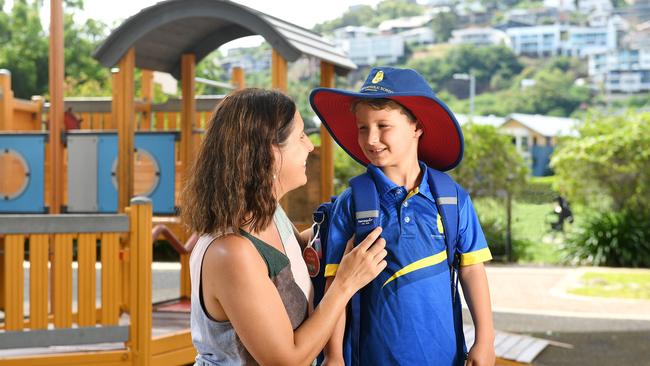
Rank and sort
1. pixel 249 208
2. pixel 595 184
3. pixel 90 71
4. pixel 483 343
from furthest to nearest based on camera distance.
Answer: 1. pixel 90 71
2. pixel 595 184
3. pixel 483 343
4. pixel 249 208

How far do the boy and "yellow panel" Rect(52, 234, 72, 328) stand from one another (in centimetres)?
276

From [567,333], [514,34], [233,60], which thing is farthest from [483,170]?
[514,34]

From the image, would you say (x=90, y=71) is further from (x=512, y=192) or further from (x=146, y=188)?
(x=146, y=188)

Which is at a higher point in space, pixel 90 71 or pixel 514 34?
pixel 514 34

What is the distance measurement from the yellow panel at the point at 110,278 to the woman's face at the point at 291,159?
3052 mm

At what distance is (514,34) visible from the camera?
138000mm

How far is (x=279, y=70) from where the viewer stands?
6449mm

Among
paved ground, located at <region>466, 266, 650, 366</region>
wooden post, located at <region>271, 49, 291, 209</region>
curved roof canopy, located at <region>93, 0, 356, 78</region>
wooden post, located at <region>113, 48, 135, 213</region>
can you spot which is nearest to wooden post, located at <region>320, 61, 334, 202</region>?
curved roof canopy, located at <region>93, 0, 356, 78</region>

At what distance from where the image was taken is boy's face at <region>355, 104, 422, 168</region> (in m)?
2.29

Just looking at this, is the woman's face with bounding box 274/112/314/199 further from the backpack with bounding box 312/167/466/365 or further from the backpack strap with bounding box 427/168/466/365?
the backpack strap with bounding box 427/168/466/365

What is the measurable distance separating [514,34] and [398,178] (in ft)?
460

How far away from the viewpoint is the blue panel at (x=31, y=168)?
7203 millimetres

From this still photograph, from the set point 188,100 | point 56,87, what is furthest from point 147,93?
point 56,87

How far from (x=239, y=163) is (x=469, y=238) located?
73 cm
